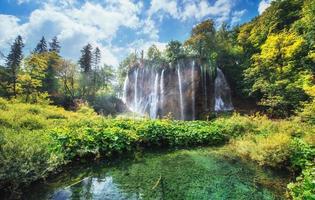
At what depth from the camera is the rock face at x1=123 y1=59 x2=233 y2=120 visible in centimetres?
2572

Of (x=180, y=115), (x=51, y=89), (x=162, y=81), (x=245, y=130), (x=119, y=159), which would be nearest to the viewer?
(x=119, y=159)

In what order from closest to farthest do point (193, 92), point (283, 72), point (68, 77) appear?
point (283, 72) → point (193, 92) → point (68, 77)

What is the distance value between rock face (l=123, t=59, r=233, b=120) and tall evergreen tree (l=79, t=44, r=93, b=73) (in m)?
17.1

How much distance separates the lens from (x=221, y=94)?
28.0 meters

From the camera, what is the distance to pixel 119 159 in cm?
838

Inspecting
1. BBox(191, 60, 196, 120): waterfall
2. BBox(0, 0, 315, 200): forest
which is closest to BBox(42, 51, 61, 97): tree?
BBox(0, 0, 315, 200): forest

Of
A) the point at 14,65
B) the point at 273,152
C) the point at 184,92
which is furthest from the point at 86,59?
the point at 273,152

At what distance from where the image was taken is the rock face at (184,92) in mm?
25717

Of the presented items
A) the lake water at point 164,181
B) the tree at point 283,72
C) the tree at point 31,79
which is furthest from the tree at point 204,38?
the lake water at point 164,181

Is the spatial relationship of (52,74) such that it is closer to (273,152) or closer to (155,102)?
(155,102)

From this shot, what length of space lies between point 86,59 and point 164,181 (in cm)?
4024

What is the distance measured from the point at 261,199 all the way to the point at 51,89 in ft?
108

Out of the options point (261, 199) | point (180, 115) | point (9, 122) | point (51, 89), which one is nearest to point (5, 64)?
point (51, 89)

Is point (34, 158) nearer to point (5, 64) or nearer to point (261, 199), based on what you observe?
point (261, 199)
